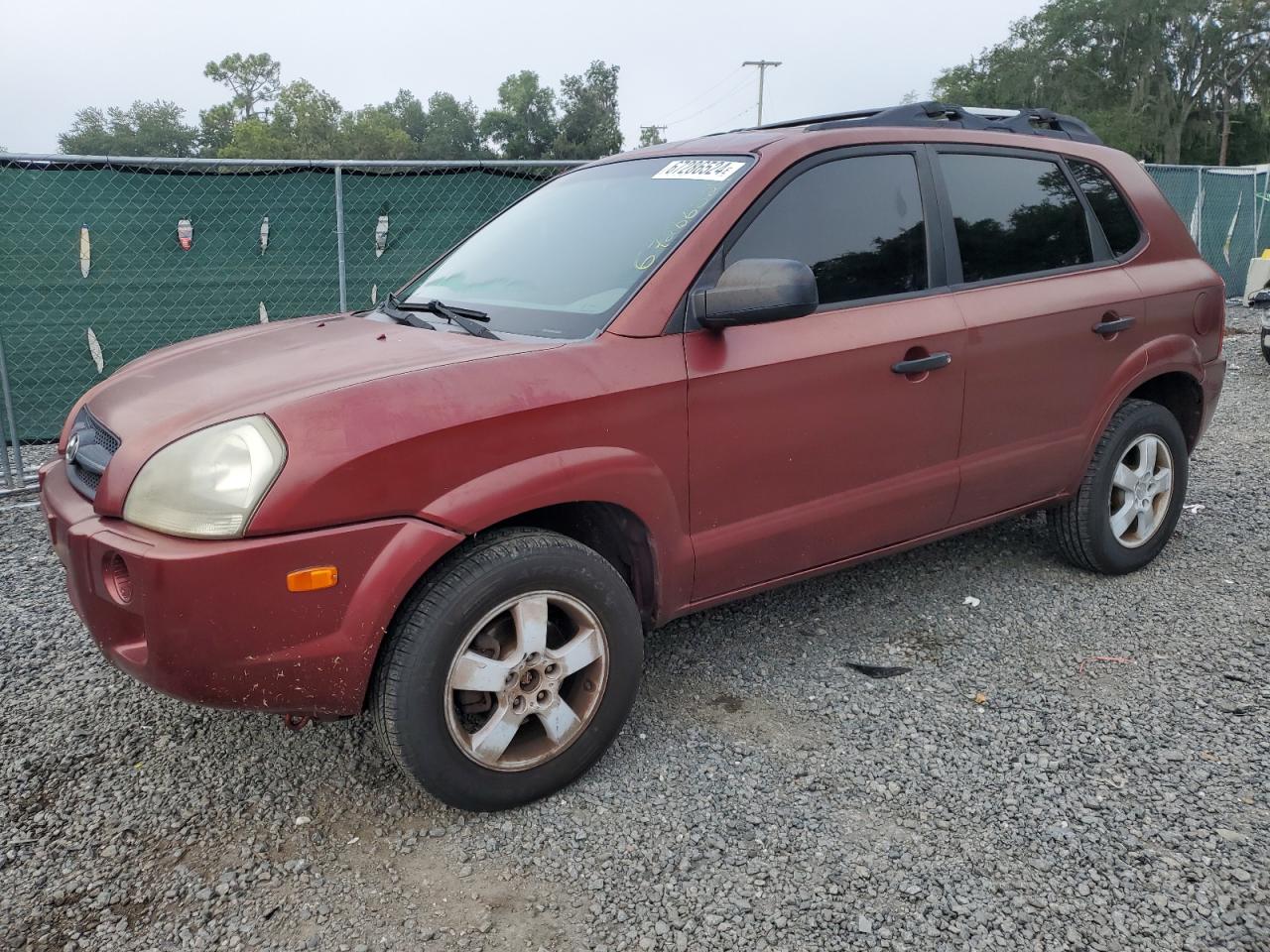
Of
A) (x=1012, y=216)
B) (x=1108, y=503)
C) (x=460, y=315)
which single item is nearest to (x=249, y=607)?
(x=460, y=315)

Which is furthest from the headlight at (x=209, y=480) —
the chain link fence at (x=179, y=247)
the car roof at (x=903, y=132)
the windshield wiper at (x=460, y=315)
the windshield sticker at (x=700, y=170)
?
the chain link fence at (x=179, y=247)

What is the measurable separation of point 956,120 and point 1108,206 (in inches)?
31.2

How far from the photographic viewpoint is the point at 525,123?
8356cm

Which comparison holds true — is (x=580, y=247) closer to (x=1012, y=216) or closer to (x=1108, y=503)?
(x=1012, y=216)

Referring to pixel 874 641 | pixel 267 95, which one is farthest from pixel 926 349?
pixel 267 95

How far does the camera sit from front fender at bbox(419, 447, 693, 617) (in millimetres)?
2438

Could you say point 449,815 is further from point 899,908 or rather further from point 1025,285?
point 1025,285

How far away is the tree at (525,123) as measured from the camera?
8081 cm

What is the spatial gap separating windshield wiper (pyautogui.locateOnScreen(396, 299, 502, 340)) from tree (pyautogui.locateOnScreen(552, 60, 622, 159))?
74282mm

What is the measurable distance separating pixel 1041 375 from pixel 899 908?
2169 millimetres

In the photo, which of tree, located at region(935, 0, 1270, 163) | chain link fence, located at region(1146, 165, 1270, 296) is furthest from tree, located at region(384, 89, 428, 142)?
chain link fence, located at region(1146, 165, 1270, 296)

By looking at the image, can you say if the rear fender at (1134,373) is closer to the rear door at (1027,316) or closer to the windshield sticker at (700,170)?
the rear door at (1027,316)

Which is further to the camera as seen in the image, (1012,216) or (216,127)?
(216,127)

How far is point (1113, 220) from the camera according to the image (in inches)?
160
